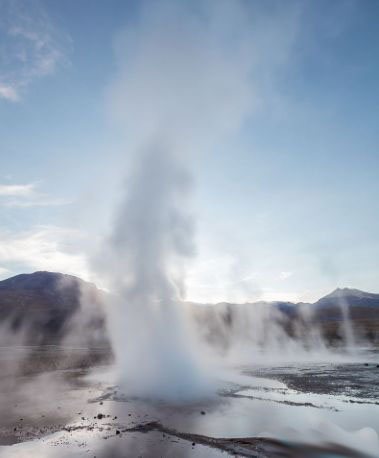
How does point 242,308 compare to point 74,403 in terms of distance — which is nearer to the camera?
point 74,403

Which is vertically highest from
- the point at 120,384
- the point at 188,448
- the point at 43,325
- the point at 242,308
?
the point at 242,308

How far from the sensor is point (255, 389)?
67.7 feet

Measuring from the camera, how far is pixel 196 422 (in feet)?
43.8

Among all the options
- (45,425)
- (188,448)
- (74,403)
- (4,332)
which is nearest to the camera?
(188,448)

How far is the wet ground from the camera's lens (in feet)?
34.1

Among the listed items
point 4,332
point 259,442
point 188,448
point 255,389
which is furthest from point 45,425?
point 4,332

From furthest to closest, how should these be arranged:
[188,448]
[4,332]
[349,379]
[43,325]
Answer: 1. [43,325]
2. [4,332]
3. [349,379]
4. [188,448]

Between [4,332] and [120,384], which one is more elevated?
[4,332]

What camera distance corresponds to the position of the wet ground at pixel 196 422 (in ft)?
34.1

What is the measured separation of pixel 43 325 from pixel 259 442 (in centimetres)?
8757

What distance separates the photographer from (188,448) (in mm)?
10453

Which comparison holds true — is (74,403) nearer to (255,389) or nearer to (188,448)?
(188,448)

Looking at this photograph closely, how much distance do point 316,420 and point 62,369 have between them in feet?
76.8

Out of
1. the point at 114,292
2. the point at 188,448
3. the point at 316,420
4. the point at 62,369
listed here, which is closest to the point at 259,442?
the point at 188,448
